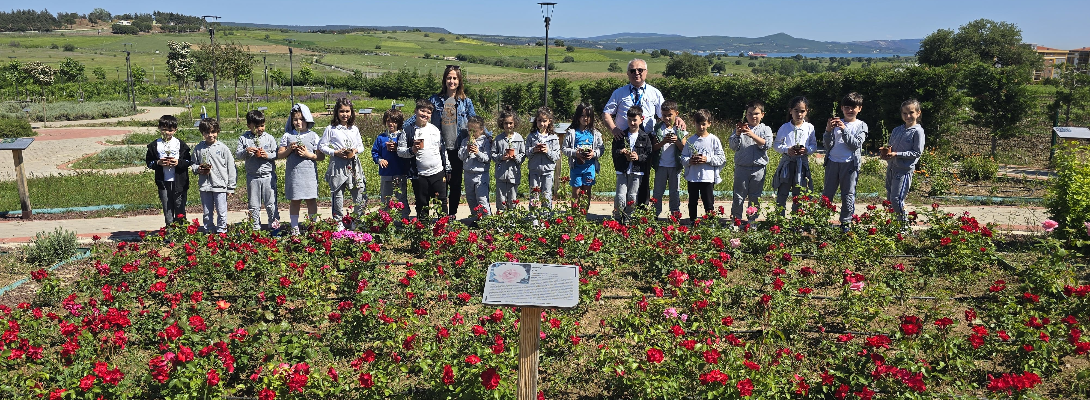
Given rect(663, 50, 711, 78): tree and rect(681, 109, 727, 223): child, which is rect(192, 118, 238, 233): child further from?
→ rect(663, 50, 711, 78): tree

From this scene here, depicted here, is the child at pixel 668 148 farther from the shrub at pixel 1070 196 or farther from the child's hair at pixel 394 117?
the shrub at pixel 1070 196

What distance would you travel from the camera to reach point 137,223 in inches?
332

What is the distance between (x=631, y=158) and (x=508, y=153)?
1.23 metres

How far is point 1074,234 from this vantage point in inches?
245

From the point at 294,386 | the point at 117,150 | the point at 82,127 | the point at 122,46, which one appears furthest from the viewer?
the point at 122,46

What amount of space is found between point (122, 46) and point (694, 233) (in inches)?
4261

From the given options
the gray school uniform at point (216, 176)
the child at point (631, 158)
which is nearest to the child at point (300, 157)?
the gray school uniform at point (216, 176)

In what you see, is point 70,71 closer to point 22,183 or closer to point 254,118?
point 22,183

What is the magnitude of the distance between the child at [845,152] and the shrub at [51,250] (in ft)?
24.1

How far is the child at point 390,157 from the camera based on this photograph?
281 inches

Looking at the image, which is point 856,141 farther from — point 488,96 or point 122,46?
point 122,46

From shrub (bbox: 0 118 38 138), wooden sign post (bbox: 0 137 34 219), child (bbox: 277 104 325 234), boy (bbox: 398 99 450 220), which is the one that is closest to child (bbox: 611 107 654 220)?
boy (bbox: 398 99 450 220)

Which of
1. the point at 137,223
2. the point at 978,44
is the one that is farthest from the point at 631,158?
the point at 978,44

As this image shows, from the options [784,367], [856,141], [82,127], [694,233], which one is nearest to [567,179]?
[694,233]
